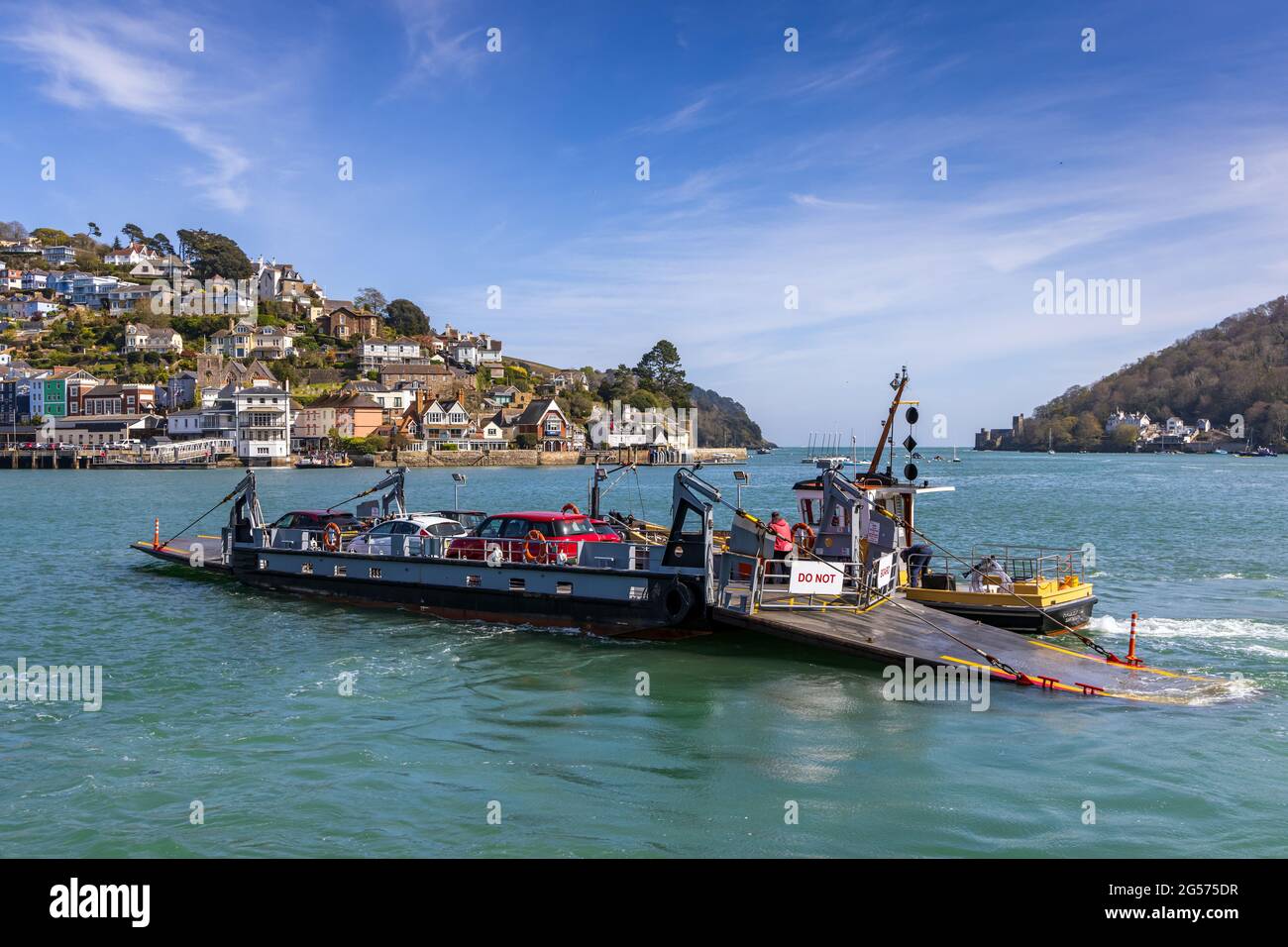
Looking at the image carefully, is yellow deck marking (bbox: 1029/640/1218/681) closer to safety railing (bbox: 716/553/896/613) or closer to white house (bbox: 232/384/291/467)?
safety railing (bbox: 716/553/896/613)

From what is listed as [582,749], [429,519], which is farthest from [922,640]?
[429,519]

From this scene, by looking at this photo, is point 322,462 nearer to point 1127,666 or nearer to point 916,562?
point 916,562

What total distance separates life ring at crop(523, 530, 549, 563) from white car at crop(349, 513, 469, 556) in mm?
3474

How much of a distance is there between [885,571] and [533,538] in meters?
8.92

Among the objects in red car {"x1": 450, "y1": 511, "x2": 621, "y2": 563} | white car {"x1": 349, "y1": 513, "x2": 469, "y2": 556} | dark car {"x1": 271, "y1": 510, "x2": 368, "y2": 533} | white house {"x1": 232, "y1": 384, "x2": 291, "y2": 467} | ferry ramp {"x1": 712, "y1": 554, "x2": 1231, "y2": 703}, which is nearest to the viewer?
ferry ramp {"x1": 712, "y1": 554, "x2": 1231, "y2": 703}

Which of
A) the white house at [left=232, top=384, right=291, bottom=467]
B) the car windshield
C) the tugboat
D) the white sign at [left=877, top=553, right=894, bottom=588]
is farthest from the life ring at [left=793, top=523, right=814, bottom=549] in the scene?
the white house at [left=232, top=384, right=291, bottom=467]

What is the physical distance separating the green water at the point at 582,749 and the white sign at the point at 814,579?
141 cm

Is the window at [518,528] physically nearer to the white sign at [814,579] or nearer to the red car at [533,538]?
the red car at [533,538]

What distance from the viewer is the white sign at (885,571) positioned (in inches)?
864

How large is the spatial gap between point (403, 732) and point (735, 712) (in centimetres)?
574

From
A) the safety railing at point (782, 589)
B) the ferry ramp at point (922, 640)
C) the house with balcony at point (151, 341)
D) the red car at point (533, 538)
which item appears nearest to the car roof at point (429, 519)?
the red car at point (533, 538)

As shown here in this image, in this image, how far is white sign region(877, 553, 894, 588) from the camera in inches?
864

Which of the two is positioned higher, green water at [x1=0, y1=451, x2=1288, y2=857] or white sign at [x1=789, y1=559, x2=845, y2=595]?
white sign at [x1=789, y1=559, x2=845, y2=595]

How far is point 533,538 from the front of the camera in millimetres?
23812
